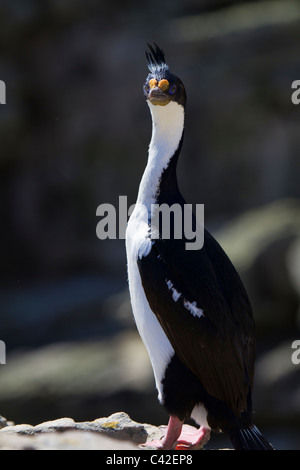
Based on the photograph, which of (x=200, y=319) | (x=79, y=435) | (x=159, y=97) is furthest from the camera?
(x=159, y=97)

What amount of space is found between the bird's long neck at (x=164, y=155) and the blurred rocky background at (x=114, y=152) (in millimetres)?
5139

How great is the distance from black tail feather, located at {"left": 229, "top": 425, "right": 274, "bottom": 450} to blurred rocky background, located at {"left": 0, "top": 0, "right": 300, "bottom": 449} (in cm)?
524

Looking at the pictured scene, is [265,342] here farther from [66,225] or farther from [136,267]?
[136,267]

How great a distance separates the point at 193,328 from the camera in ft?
12.3

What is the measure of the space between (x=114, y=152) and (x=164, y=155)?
7.85 m

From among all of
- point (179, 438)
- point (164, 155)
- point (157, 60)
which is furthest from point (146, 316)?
point (157, 60)

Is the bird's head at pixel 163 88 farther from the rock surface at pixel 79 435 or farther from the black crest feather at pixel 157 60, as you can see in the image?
the rock surface at pixel 79 435

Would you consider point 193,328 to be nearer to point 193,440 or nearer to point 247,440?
point 247,440

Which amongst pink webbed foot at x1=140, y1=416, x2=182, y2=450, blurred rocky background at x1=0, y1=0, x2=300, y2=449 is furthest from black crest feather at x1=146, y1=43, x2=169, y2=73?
blurred rocky background at x1=0, y1=0, x2=300, y2=449

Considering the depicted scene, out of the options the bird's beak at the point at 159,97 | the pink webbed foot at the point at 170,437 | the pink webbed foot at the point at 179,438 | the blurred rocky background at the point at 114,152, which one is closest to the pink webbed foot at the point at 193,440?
the pink webbed foot at the point at 179,438

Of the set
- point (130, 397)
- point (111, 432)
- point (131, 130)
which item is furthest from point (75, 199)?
point (111, 432)

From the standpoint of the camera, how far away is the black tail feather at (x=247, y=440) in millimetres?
3740

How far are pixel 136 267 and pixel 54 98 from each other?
8.60m

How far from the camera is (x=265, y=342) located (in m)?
8.86
